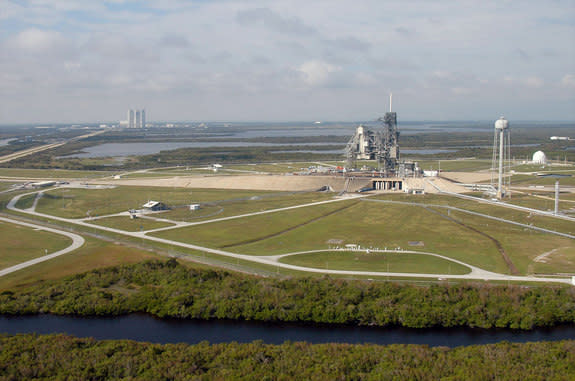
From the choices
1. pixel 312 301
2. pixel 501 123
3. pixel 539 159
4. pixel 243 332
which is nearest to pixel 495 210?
pixel 501 123

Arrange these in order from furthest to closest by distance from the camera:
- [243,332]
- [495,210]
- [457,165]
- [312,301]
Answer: [457,165], [495,210], [312,301], [243,332]

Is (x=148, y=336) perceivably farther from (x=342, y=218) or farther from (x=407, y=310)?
(x=342, y=218)

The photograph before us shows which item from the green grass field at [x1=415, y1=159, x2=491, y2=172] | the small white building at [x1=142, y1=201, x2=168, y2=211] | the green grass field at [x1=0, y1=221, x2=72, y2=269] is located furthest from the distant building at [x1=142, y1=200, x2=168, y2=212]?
the green grass field at [x1=415, y1=159, x2=491, y2=172]

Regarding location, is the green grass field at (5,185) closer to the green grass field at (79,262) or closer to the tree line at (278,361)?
the green grass field at (79,262)

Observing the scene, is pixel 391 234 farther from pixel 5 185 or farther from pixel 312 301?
pixel 5 185

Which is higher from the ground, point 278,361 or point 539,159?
point 539,159

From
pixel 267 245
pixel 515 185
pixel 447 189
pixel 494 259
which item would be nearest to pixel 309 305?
pixel 267 245
